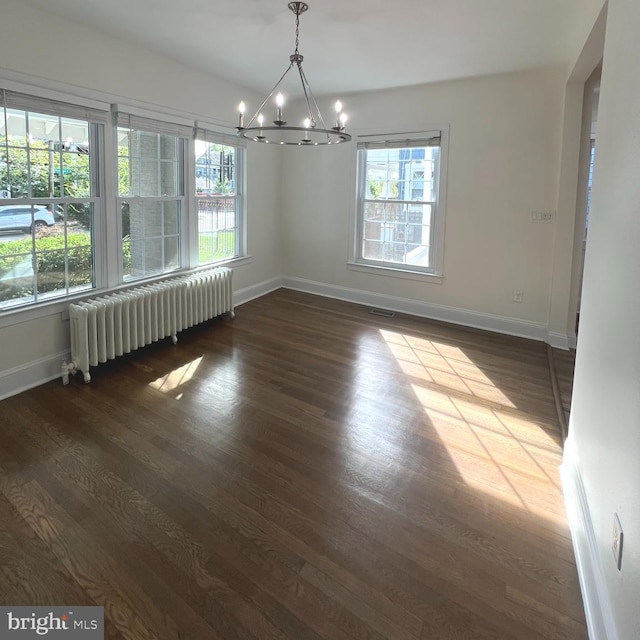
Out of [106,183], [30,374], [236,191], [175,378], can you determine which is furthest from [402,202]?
[30,374]

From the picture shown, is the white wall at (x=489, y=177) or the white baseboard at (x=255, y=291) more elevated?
the white wall at (x=489, y=177)

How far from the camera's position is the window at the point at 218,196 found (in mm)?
4844

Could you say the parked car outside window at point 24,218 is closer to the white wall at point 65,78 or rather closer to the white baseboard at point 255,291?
the white wall at point 65,78

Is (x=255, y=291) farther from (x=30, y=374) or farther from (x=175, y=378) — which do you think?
(x=30, y=374)

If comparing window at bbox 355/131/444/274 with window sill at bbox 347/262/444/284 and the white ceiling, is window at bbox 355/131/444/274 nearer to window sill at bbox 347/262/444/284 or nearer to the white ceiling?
window sill at bbox 347/262/444/284

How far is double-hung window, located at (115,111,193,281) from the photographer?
3967mm

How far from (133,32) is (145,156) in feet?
3.30

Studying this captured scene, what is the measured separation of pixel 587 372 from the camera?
2088mm

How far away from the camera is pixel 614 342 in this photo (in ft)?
5.37

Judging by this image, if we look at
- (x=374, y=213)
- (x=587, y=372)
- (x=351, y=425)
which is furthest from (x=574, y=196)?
(x=351, y=425)

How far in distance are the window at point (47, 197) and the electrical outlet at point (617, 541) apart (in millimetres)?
3861

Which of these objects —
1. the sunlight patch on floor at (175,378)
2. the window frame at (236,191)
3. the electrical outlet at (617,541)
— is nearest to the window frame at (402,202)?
the window frame at (236,191)

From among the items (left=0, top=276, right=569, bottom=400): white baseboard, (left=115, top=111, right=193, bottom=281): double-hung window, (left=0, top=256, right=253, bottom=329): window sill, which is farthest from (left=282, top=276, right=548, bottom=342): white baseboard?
(left=0, top=256, right=253, bottom=329): window sill

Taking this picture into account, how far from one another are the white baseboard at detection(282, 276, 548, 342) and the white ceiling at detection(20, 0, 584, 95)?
2.53m
